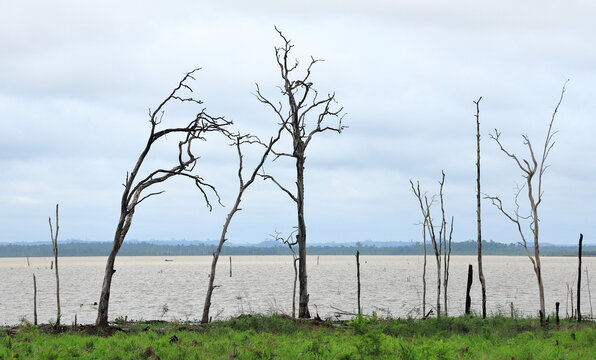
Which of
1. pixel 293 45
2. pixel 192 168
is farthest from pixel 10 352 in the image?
pixel 293 45

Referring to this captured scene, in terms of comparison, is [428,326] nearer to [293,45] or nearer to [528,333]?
[528,333]

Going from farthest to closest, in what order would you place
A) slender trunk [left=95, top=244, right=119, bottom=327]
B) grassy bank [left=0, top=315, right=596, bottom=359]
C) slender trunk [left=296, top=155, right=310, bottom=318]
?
slender trunk [left=296, top=155, right=310, bottom=318]
slender trunk [left=95, top=244, right=119, bottom=327]
grassy bank [left=0, top=315, right=596, bottom=359]

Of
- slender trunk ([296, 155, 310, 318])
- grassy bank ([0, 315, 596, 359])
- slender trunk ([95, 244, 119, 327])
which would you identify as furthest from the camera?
slender trunk ([296, 155, 310, 318])

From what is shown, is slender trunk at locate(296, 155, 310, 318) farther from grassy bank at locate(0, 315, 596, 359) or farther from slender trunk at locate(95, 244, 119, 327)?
slender trunk at locate(95, 244, 119, 327)

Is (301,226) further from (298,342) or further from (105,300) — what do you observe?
(298,342)

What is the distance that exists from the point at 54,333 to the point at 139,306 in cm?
3256

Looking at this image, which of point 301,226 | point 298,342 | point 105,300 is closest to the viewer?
point 298,342

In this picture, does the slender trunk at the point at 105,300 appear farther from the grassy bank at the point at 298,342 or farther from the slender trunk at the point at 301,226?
the slender trunk at the point at 301,226

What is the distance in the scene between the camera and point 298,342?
1772cm

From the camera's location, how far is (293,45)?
92.5 ft

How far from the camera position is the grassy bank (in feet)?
48.9

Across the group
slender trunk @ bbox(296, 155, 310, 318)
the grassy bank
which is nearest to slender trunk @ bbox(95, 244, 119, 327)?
the grassy bank

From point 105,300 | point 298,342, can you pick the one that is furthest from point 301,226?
point 298,342

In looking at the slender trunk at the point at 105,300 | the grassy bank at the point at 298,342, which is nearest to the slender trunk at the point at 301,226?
the grassy bank at the point at 298,342
